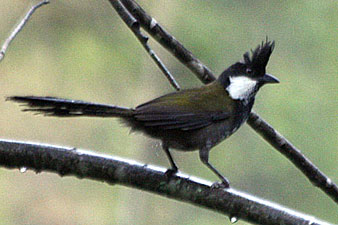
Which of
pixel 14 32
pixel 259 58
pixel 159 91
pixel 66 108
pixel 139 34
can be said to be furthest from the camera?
pixel 159 91

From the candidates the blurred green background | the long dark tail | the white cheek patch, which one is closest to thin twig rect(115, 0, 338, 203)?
the white cheek patch

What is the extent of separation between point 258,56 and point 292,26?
3.36 metres

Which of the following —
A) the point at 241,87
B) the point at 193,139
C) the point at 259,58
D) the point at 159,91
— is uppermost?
the point at 259,58

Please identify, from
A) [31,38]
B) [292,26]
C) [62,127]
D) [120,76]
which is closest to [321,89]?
[292,26]

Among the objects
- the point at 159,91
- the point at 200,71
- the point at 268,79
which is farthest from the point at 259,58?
the point at 159,91

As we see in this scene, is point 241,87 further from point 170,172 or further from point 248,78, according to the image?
point 170,172

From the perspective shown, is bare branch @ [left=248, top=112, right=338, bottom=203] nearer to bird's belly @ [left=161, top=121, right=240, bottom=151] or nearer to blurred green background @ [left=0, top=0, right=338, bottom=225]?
bird's belly @ [left=161, top=121, right=240, bottom=151]

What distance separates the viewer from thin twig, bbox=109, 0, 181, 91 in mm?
2102

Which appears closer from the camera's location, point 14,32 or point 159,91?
point 14,32

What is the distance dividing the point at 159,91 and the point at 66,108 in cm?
327

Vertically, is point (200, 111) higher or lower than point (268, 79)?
lower

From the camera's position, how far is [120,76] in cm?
561

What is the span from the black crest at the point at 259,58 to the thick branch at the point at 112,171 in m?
0.66

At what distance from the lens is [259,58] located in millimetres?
2234
